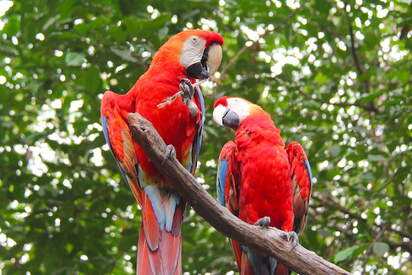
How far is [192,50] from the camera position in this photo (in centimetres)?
304

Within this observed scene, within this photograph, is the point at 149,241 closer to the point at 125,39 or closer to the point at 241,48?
the point at 125,39

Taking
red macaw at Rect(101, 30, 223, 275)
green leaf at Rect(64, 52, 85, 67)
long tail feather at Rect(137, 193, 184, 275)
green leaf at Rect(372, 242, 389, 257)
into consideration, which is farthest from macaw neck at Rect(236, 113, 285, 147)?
green leaf at Rect(64, 52, 85, 67)

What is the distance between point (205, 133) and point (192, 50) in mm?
1001

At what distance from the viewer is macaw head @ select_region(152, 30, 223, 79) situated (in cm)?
298

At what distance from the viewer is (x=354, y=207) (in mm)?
4395

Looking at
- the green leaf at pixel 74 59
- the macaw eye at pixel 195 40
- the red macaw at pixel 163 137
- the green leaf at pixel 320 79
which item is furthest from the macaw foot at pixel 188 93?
the green leaf at pixel 320 79

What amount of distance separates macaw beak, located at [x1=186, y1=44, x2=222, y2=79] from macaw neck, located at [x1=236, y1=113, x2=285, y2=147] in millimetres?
396

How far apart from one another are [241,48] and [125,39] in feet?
3.96

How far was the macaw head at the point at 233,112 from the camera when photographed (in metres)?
3.38

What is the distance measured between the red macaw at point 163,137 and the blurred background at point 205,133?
0.58 m

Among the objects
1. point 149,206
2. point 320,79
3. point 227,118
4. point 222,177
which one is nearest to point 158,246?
point 149,206

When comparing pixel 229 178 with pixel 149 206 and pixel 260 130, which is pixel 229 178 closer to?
pixel 260 130

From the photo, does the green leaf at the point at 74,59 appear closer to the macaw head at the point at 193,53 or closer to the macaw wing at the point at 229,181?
the macaw head at the point at 193,53

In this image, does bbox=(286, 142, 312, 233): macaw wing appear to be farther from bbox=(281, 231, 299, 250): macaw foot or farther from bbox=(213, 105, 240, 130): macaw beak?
bbox=(281, 231, 299, 250): macaw foot
